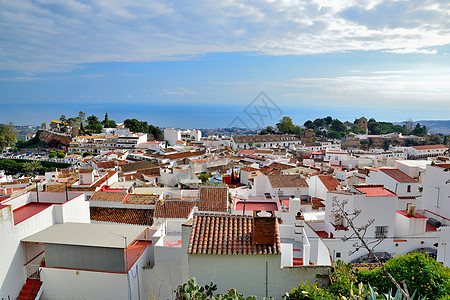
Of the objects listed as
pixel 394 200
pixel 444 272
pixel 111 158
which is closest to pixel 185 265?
pixel 444 272

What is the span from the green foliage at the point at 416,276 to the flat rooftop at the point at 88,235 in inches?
230

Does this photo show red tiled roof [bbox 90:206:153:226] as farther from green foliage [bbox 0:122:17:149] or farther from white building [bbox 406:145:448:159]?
green foliage [bbox 0:122:17:149]

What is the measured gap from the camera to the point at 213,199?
49.7 feet

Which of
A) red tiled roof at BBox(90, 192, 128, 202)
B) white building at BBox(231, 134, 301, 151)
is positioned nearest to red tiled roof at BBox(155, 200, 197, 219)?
red tiled roof at BBox(90, 192, 128, 202)

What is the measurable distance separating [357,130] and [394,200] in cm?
8355

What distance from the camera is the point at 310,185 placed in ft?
71.9

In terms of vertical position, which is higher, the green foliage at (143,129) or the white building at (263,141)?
the green foliage at (143,129)

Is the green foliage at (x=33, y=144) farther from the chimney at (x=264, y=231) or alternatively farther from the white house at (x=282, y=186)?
the chimney at (x=264, y=231)

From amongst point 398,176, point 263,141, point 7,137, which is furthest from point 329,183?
point 7,137

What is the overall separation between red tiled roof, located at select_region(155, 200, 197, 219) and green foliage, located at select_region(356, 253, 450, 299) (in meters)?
8.35

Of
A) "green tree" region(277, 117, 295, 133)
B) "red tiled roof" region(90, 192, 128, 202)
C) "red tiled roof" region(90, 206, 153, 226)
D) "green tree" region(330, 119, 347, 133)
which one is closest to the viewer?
"red tiled roof" region(90, 206, 153, 226)

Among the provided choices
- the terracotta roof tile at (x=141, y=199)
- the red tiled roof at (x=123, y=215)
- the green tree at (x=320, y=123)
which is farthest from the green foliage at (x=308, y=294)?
the green tree at (x=320, y=123)

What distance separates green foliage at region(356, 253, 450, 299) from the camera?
5816 millimetres

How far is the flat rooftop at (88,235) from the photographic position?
26.4 feet
